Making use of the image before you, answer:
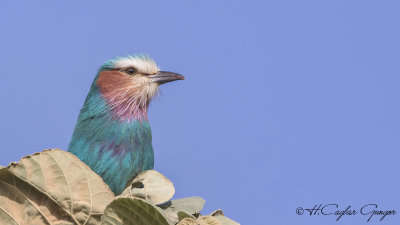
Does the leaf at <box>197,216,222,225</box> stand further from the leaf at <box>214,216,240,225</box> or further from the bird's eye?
the bird's eye

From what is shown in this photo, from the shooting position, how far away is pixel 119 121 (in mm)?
5332

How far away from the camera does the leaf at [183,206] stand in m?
1.96

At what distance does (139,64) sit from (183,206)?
409 cm

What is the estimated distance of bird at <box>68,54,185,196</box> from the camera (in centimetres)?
483

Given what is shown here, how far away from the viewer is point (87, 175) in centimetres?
172

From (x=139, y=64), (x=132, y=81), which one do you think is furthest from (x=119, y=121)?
(x=139, y=64)

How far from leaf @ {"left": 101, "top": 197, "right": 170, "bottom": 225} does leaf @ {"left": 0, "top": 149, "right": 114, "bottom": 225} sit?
5.2 inches

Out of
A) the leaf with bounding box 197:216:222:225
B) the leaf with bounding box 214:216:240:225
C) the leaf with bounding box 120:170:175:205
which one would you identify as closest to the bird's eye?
the leaf with bounding box 120:170:175:205

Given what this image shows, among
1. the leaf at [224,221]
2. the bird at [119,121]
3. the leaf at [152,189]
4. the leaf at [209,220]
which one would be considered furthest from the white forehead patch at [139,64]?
the leaf at [209,220]

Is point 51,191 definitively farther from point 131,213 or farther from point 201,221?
point 201,221

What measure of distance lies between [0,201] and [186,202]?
0.65 metres

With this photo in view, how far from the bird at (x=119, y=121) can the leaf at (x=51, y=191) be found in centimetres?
294

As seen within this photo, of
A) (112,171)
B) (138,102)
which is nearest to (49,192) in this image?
(112,171)

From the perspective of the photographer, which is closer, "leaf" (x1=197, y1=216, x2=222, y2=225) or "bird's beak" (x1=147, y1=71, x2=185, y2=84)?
"leaf" (x1=197, y1=216, x2=222, y2=225)
